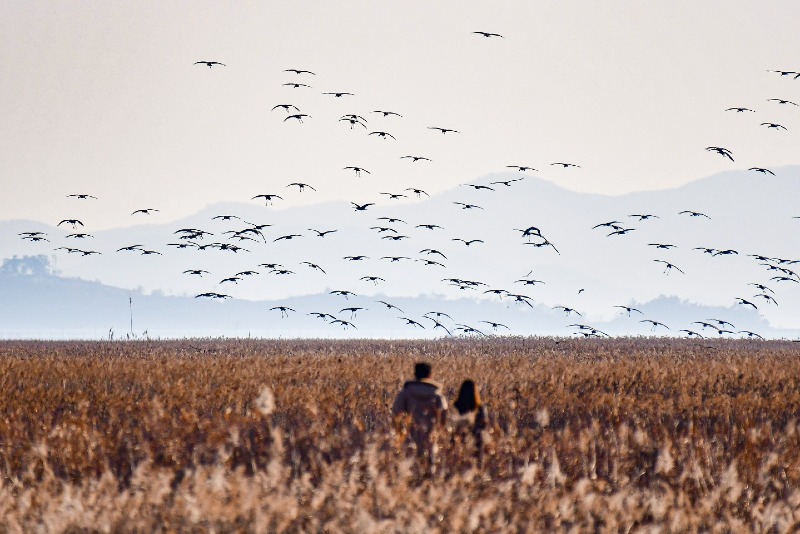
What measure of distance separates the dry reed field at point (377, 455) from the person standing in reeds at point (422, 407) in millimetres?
256

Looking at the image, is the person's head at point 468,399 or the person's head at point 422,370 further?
the person's head at point 422,370

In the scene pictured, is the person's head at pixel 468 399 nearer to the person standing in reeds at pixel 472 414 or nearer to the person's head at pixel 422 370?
the person standing in reeds at pixel 472 414

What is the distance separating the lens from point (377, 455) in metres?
12.5

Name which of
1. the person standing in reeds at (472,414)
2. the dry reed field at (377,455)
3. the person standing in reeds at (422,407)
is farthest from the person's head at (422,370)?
the dry reed field at (377,455)

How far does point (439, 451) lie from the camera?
13406mm

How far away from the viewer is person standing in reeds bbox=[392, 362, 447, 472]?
13.7 metres

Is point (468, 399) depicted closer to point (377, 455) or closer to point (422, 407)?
point (422, 407)

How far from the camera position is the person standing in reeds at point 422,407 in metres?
13.7

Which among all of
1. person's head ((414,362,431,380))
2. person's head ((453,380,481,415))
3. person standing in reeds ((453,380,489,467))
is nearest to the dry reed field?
person standing in reeds ((453,380,489,467))

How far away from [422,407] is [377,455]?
4.89 feet

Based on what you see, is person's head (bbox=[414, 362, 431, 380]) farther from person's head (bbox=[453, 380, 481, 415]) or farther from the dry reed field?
the dry reed field

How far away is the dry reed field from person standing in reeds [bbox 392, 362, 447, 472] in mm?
256

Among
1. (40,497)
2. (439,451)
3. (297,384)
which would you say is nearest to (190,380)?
(297,384)

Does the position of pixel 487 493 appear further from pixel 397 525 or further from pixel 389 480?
pixel 397 525
